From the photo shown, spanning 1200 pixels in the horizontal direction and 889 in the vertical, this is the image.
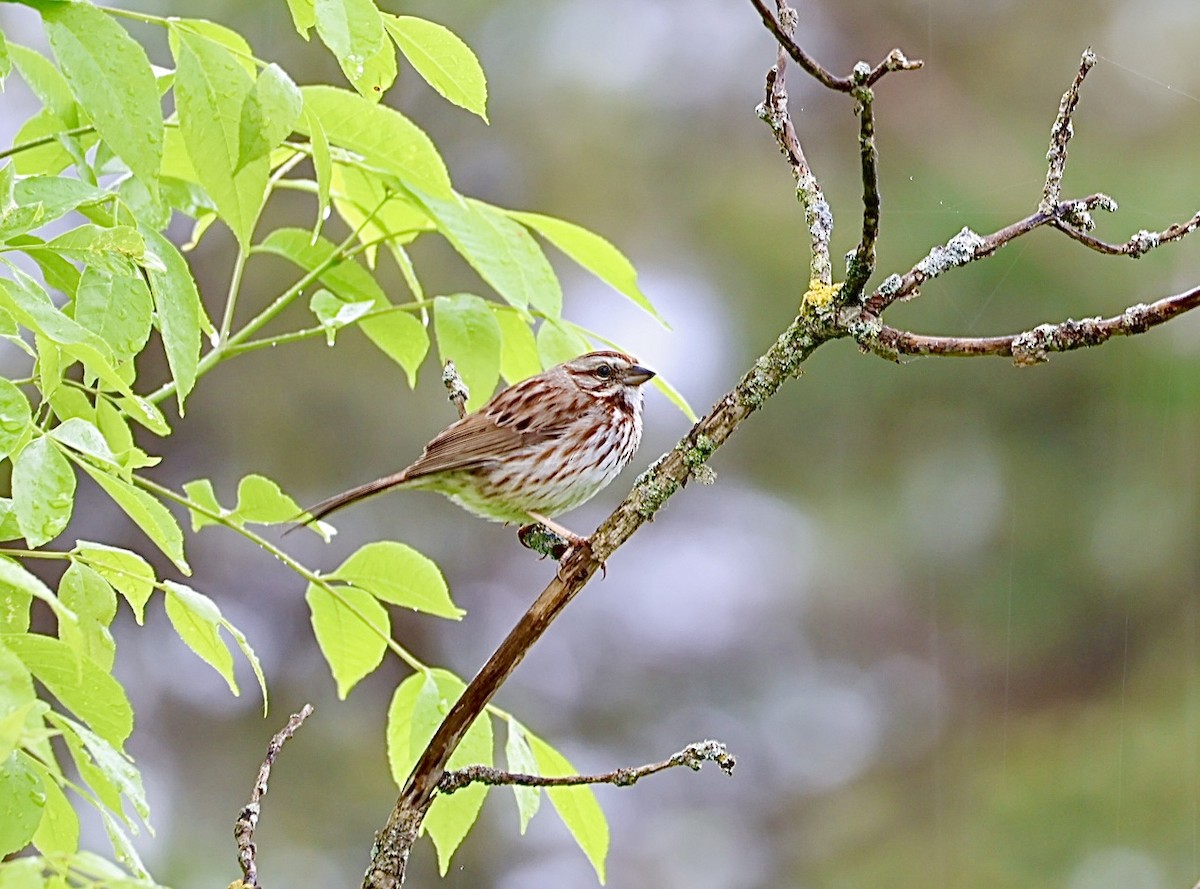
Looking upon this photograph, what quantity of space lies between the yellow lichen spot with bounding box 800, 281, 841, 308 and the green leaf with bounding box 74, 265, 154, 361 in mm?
573

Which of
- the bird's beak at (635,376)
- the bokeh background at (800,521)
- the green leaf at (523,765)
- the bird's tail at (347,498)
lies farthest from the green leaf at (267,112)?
the bokeh background at (800,521)

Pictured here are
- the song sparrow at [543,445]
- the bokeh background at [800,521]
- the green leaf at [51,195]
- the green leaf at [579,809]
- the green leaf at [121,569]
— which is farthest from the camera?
the bokeh background at [800,521]

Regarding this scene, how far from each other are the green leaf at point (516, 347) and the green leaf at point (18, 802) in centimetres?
86

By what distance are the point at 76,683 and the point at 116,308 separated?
29cm

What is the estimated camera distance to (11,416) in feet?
3.19

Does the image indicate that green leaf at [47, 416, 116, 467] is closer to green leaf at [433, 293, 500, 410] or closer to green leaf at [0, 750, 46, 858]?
green leaf at [0, 750, 46, 858]

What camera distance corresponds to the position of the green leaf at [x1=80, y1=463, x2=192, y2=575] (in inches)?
42.3

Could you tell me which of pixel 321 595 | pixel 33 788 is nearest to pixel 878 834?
pixel 321 595

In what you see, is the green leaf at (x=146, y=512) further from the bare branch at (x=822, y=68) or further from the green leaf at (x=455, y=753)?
the bare branch at (x=822, y=68)

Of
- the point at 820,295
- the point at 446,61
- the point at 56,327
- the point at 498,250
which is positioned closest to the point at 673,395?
the point at 498,250

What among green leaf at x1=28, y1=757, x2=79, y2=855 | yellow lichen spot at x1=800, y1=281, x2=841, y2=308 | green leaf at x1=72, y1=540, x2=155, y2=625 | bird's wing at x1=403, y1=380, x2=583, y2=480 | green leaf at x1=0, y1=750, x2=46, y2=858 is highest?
bird's wing at x1=403, y1=380, x2=583, y2=480

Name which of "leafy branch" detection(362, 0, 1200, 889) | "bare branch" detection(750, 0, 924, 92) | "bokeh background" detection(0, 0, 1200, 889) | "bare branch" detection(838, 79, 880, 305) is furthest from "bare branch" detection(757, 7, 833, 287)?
"bokeh background" detection(0, 0, 1200, 889)

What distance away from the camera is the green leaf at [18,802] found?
96cm

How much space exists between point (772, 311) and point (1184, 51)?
5.65 feet
